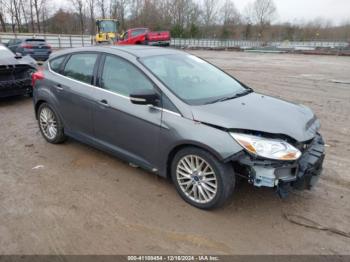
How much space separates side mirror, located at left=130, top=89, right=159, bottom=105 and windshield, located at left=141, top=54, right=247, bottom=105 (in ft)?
0.72

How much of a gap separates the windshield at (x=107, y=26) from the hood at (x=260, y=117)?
29446 millimetres

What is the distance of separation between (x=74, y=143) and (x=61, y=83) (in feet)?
3.57

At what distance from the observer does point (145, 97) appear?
3.45 meters

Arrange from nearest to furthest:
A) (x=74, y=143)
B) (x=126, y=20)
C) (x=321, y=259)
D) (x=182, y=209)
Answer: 1. (x=321, y=259)
2. (x=182, y=209)
3. (x=74, y=143)
4. (x=126, y=20)

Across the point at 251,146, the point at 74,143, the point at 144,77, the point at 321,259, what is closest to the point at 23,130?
the point at 74,143

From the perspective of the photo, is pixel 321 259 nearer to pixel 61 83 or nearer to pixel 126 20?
pixel 61 83

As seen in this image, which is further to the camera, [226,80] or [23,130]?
[23,130]

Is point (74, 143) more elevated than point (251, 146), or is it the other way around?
point (251, 146)

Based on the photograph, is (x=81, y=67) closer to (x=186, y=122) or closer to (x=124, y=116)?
(x=124, y=116)

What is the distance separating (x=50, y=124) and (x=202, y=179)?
3070 millimetres

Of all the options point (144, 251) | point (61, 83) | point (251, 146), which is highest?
point (61, 83)

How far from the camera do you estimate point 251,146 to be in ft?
9.82

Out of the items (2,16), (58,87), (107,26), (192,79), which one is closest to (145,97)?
(192,79)

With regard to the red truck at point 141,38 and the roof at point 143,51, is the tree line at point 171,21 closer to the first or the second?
the red truck at point 141,38
